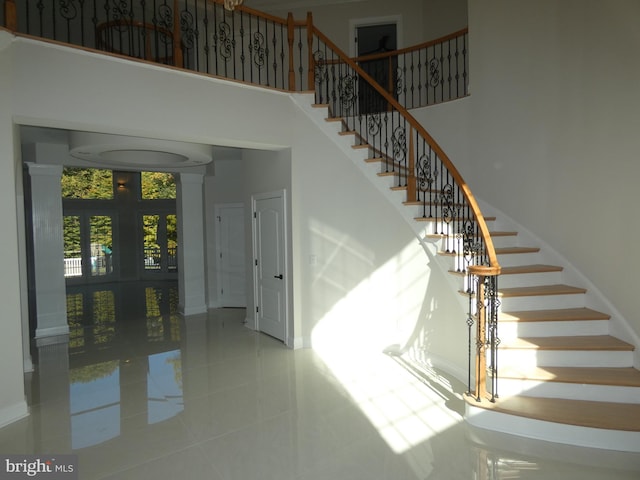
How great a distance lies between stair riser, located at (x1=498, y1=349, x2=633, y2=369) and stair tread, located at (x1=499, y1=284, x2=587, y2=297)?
591mm

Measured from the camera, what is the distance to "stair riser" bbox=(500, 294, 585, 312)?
→ 4.02 metres

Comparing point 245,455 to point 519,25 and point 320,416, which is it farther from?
point 519,25

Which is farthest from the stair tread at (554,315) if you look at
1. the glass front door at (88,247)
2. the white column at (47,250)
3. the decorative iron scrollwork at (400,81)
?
the glass front door at (88,247)

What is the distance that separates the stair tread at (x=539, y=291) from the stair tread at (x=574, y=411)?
1.01 meters

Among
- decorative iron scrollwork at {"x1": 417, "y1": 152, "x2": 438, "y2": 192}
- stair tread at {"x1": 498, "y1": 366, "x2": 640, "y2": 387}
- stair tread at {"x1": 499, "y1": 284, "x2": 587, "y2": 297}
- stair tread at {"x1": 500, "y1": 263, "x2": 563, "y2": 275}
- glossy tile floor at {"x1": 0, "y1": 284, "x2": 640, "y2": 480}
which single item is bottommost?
glossy tile floor at {"x1": 0, "y1": 284, "x2": 640, "y2": 480}

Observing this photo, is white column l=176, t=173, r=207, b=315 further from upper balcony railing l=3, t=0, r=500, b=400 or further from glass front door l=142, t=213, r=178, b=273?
glass front door l=142, t=213, r=178, b=273

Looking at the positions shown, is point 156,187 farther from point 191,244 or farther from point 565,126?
point 565,126

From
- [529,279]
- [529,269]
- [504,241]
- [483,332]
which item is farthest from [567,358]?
[504,241]

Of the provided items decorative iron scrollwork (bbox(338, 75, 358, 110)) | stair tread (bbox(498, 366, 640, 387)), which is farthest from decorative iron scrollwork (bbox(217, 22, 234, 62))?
stair tread (bbox(498, 366, 640, 387))

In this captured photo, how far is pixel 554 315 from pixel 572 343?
322 mm

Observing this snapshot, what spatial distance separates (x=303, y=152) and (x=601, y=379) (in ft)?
13.3

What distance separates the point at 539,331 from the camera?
12.4ft

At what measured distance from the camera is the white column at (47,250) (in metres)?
6.28

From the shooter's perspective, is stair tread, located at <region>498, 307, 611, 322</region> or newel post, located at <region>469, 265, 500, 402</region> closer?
newel post, located at <region>469, 265, 500, 402</region>
